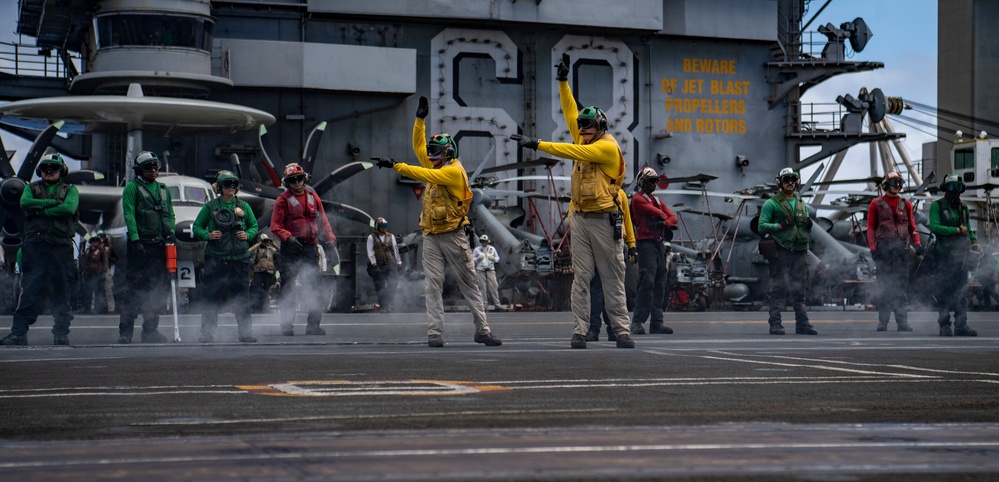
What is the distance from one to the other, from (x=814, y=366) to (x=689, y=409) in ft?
10.4

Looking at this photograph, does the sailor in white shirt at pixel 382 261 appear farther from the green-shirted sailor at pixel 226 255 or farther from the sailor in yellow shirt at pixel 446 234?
the sailor in yellow shirt at pixel 446 234

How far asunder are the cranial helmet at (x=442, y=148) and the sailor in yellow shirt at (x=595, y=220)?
1417mm

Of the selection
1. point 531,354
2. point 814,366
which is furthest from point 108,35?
point 814,366

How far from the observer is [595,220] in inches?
446

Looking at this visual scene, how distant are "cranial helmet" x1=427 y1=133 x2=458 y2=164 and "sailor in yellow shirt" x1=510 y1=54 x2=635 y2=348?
1.42 m

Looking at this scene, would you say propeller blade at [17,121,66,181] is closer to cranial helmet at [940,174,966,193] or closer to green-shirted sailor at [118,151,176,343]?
green-shirted sailor at [118,151,176,343]

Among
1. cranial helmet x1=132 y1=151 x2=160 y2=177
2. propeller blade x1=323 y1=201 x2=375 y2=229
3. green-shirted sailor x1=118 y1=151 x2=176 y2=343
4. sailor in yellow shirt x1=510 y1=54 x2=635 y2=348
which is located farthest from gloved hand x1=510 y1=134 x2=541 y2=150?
propeller blade x1=323 y1=201 x2=375 y2=229

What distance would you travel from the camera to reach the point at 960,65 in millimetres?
76125

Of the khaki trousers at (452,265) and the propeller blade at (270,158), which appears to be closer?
the khaki trousers at (452,265)

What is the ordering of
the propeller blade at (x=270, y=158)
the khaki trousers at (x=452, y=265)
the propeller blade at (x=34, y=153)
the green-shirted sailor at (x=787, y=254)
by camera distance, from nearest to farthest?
the khaki trousers at (x=452, y=265), the green-shirted sailor at (x=787, y=254), the propeller blade at (x=34, y=153), the propeller blade at (x=270, y=158)

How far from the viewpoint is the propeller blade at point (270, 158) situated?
34656mm

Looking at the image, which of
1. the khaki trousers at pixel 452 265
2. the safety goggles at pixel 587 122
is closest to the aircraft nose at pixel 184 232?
the khaki trousers at pixel 452 265

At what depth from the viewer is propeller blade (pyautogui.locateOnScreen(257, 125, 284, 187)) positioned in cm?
3466

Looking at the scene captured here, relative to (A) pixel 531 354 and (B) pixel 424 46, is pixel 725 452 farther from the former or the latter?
(B) pixel 424 46
